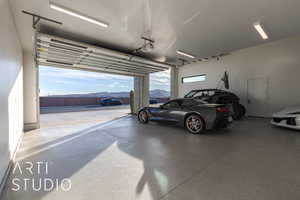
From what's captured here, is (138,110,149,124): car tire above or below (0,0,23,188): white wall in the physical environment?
below

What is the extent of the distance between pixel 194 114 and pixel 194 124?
32 centimetres

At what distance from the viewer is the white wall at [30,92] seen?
484 centimetres

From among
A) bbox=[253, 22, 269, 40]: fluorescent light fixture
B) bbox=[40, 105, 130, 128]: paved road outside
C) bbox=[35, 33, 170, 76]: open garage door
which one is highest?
bbox=[253, 22, 269, 40]: fluorescent light fixture

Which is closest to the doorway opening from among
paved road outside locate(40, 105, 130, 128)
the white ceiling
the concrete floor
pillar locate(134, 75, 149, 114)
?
pillar locate(134, 75, 149, 114)

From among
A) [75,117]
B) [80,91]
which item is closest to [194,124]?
[75,117]

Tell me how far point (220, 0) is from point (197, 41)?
2287 millimetres

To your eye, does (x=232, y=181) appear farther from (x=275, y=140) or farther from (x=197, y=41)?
(x=197, y=41)

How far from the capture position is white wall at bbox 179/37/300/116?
5.54 m

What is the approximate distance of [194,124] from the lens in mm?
4129

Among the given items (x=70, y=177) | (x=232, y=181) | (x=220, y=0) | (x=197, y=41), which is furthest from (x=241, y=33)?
(x=70, y=177)

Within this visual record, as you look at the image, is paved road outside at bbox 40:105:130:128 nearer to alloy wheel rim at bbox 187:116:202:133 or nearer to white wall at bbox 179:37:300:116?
alloy wheel rim at bbox 187:116:202:133

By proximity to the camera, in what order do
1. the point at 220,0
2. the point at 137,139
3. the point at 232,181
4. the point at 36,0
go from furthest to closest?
1. the point at 137,139
2. the point at 220,0
3. the point at 36,0
4. the point at 232,181

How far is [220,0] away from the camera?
3098 millimetres

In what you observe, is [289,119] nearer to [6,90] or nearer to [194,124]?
[194,124]
